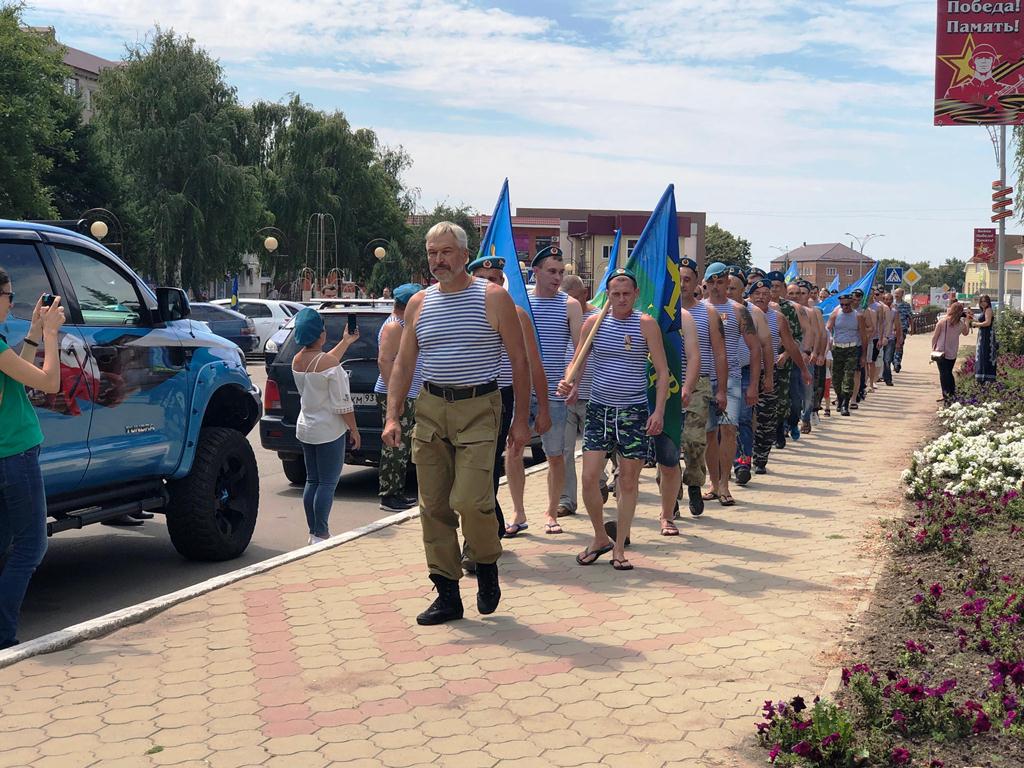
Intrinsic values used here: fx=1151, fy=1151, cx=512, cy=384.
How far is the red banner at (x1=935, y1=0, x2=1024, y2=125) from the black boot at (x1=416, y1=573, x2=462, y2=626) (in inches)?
708

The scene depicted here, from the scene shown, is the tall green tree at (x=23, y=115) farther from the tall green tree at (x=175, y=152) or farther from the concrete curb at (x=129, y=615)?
the concrete curb at (x=129, y=615)

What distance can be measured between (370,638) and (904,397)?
60.2 feet

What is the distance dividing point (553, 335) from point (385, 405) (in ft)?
4.60

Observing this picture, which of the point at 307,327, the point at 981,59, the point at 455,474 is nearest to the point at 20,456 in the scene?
the point at 455,474

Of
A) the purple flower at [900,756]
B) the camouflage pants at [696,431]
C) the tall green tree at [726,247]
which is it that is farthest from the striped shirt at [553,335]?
the tall green tree at [726,247]

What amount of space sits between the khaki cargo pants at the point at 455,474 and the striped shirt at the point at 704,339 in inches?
137

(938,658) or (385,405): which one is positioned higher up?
(385,405)

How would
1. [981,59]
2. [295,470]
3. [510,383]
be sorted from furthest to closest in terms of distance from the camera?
[981,59] < [295,470] < [510,383]

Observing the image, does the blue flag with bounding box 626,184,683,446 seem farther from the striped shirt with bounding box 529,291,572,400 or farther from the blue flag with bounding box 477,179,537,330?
the blue flag with bounding box 477,179,537,330

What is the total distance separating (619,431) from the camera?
6.92 meters

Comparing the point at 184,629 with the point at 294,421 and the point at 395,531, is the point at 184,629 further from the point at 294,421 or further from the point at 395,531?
the point at 294,421

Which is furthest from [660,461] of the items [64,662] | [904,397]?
[904,397]

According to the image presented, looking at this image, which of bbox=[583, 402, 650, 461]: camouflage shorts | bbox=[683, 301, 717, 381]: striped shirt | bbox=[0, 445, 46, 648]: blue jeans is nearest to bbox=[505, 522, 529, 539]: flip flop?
bbox=[583, 402, 650, 461]: camouflage shorts

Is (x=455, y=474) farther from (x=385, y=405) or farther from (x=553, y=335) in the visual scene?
(x=385, y=405)
